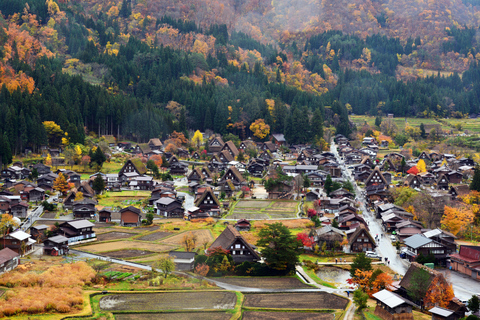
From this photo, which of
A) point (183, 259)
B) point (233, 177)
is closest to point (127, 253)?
point (183, 259)

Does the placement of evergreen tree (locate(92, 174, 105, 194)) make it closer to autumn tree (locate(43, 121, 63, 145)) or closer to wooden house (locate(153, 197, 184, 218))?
wooden house (locate(153, 197, 184, 218))

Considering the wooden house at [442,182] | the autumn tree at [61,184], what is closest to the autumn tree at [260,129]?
the wooden house at [442,182]

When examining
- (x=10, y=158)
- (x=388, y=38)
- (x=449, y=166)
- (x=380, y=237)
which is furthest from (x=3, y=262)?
(x=388, y=38)

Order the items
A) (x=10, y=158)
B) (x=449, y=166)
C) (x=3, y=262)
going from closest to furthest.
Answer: (x=3, y=262)
(x=10, y=158)
(x=449, y=166)

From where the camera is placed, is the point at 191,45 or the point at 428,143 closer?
the point at 428,143

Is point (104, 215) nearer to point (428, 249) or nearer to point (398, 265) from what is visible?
point (398, 265)

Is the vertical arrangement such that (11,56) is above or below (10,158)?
above

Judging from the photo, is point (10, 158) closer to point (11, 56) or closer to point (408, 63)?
point (11, 56)
